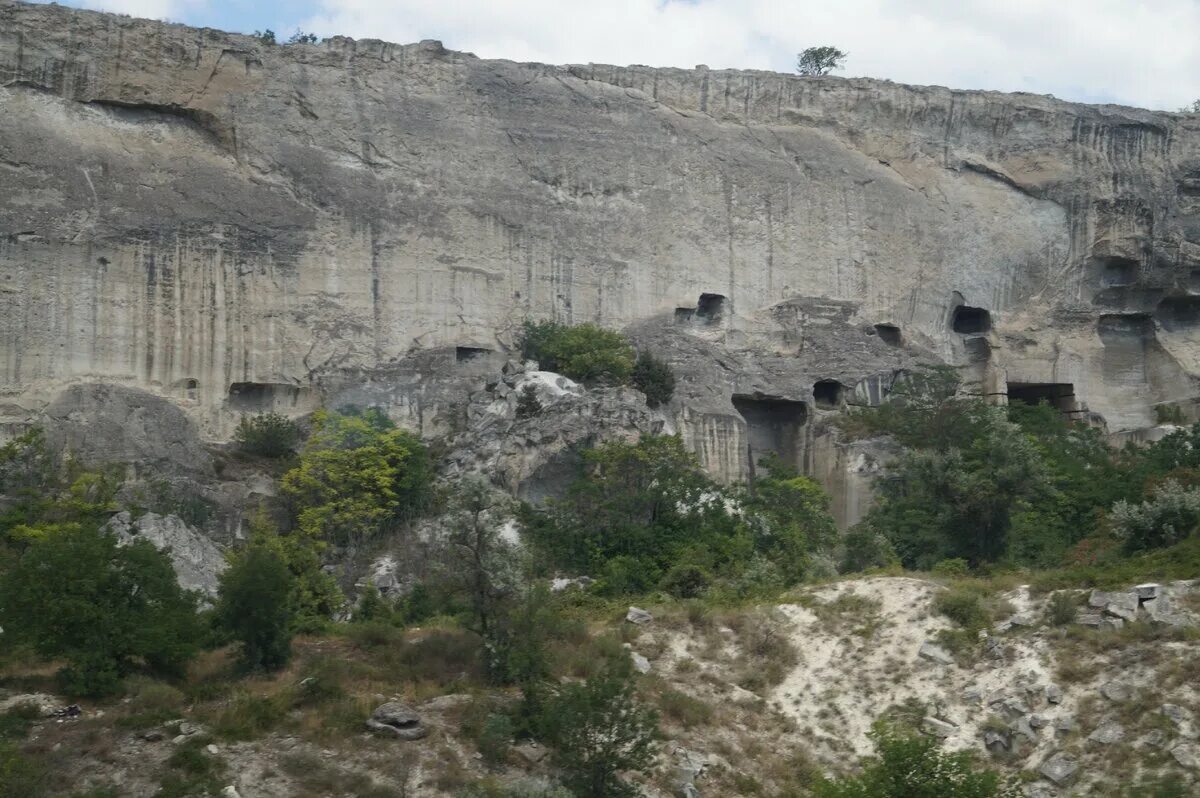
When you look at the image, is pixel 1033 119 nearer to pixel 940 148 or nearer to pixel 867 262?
pixel 940 148

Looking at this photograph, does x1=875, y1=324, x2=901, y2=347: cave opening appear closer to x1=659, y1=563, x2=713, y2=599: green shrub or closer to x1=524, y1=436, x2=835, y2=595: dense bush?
x1=524, y1=436, x2=835, y2=595: dense bush

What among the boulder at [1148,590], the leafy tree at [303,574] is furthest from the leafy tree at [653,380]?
the boulder at [1148,590]

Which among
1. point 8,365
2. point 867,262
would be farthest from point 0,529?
point 867,262

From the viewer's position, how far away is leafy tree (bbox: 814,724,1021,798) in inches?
845

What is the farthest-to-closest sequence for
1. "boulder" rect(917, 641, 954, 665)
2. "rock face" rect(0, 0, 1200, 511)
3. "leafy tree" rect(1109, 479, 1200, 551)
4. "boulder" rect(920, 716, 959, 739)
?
"rock face" rect(0, 0, 1200, 511) → "leafy tree" rect(1109, 479, 1200, 551) → "boulder" rect(917, 641, 954, 665) → "boulder" rect(920, 716, 959, 739)

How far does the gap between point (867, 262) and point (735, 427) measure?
18.6ft

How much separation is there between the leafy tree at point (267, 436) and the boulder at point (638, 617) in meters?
9.39

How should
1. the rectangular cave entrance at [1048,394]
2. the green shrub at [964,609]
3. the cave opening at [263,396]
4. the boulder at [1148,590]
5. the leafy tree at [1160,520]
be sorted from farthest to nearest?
the rectangular cave entrance at [1048,394] → the cave opening at [263,396] → the leafy tree at [1160,520] → the green shrub at [964,609] → the boulder at [1148,590]

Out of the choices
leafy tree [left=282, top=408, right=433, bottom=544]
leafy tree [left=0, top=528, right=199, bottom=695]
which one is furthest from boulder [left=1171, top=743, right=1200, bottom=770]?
leafy tree [left=282, top=408, right=433, bottom=544]

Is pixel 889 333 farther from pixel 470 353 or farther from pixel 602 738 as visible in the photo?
pixel 602 738

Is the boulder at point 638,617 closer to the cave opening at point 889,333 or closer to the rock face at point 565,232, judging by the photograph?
Answer: the rock face at point 565,232

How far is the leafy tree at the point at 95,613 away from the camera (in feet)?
82.8

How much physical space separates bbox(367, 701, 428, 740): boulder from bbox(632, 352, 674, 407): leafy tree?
44.5 ft

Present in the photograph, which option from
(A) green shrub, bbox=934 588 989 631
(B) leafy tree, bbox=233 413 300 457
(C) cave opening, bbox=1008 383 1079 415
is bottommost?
(A) green shrub, bbox=934 588 989 631
